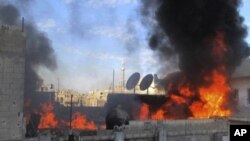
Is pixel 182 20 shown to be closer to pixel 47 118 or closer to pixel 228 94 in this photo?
pixel 228 94

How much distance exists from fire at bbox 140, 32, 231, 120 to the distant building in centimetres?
213

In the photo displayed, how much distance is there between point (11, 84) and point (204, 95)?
1488cm

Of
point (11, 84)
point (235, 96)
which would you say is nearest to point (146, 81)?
point (235, 96)

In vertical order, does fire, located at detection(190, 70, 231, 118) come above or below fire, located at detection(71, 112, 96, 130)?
above

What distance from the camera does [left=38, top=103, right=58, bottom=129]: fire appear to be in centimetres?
2381

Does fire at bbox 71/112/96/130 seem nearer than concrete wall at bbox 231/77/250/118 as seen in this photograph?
Yes

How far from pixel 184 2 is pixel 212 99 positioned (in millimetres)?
7808

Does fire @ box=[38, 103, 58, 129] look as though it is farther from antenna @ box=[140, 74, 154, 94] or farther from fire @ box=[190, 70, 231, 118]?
fire @ box=[190, 70, 231, 118]

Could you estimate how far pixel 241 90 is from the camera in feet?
85.0

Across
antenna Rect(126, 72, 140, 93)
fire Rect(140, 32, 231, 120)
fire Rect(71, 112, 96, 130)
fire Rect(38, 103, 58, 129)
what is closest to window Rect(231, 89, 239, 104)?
fire Rect(140, 32, 231, 120)

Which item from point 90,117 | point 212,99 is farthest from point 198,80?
point 90,117

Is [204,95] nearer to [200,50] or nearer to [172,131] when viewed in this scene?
[200,50]

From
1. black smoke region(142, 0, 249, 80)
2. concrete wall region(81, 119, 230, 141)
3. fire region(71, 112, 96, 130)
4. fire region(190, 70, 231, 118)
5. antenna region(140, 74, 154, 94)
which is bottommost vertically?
fire region(71, 112, 96, 130)

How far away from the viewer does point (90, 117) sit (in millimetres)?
29781
